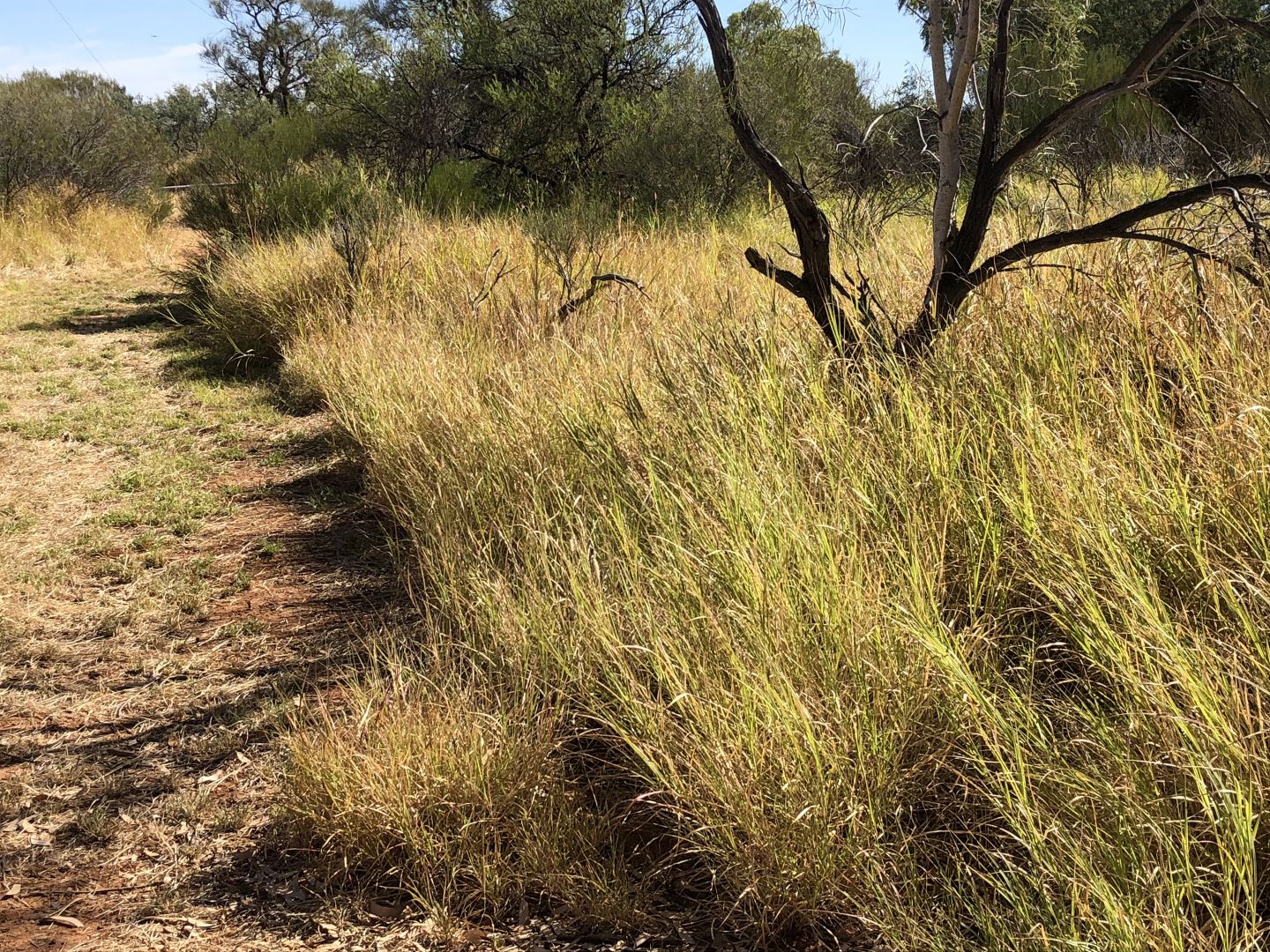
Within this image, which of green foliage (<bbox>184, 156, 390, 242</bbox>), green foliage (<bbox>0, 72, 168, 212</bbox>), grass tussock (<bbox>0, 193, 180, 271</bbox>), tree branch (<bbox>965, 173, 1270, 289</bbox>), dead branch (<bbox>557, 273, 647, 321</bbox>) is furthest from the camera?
green foliage (<bbox>0, 72, 168, 212</bbox>)

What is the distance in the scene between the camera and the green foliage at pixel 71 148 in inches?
622

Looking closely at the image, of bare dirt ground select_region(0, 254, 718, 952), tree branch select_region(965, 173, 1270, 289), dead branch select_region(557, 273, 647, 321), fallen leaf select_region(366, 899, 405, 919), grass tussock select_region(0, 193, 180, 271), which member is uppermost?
grass tussock select_region(0, 193, 180, 271)

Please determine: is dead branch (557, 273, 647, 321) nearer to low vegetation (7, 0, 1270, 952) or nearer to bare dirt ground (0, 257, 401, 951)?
low vegetation (7, 0, 1270, 952)

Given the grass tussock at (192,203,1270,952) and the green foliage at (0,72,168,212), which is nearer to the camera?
the grass tussock at (192,203,1270,952)

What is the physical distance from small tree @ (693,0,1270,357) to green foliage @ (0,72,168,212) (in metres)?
14.4

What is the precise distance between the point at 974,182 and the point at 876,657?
2.43 meters

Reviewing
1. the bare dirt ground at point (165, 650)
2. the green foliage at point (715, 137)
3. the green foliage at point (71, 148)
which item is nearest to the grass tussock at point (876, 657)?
the bare dirt ground at point (165, 650)

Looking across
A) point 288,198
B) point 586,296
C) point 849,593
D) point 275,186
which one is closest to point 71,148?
point 275,186

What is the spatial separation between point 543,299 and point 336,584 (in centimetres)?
294

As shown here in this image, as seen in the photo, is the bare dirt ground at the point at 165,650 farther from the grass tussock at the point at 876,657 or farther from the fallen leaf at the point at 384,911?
the grass tussock at the point at 876,657

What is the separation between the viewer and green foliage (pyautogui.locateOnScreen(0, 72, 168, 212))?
622 inches

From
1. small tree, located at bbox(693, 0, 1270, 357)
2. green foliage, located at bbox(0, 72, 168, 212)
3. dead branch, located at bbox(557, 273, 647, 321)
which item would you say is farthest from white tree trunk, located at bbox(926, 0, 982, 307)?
green foliage, located at bbox(0, 72, 168, 212)

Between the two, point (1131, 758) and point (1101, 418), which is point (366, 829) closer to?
point (1131, 758)

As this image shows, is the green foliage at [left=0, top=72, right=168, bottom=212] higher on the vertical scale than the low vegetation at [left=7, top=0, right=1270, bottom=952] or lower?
higher
